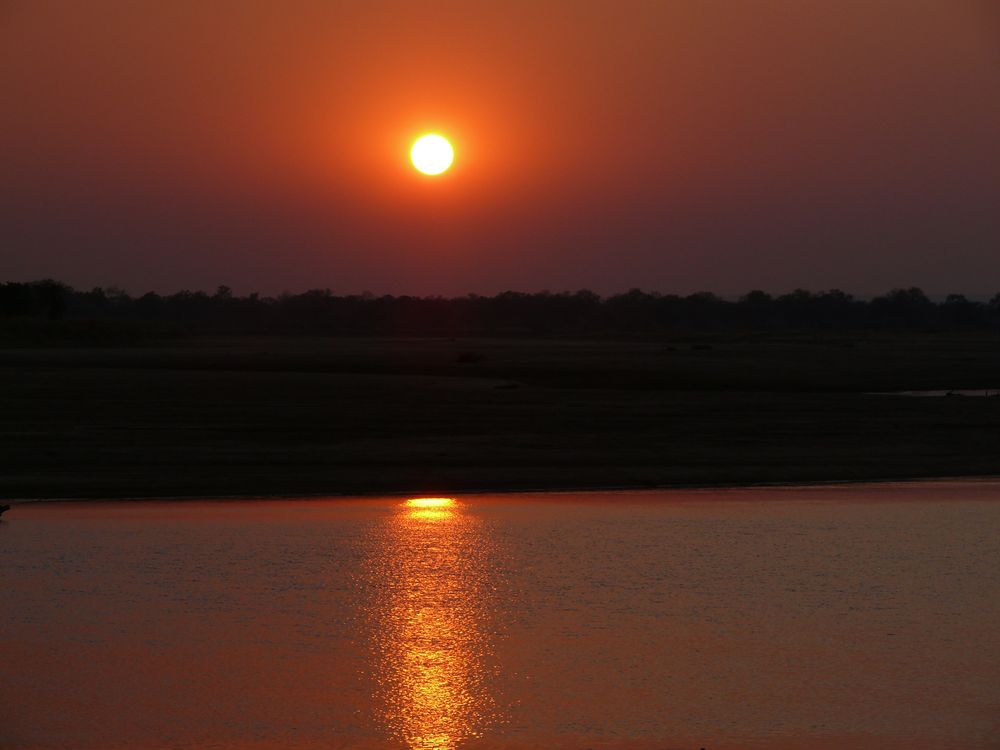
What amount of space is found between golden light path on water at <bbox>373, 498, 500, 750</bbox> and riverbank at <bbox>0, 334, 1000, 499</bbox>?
574cm

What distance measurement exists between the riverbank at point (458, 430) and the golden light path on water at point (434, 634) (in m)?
5.74

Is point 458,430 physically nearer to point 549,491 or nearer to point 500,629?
point 549,491

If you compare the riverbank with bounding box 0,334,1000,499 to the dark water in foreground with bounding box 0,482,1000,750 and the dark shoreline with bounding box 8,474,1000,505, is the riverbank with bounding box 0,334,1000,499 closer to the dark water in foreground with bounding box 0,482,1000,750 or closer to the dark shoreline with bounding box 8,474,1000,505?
the dark shoreline with bounding box 8,474,1000,505

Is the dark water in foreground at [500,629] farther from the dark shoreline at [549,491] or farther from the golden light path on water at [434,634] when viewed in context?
the dark shoreline at [549,491]

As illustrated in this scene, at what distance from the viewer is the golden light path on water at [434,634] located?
9.98m

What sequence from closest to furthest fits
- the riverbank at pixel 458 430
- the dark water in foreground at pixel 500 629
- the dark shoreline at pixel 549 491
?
the dark water in foreground at pixel 500 629
the dark shoreline at pixel 549 491
the riverbank at pixel 458 430

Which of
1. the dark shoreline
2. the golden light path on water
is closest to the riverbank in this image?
the dark shoreline

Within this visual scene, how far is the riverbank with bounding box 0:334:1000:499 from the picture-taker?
78.6 ft

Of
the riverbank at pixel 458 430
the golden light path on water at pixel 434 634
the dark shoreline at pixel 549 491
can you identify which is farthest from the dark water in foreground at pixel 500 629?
the riverbank at pixel 458 430

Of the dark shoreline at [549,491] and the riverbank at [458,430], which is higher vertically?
the riverbank at [458,430]

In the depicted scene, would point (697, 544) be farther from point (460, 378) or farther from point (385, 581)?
point (460, 378)

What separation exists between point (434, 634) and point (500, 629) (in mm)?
720

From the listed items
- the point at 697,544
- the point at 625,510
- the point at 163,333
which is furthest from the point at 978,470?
the point at 163,333

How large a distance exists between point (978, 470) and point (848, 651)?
15188mm
